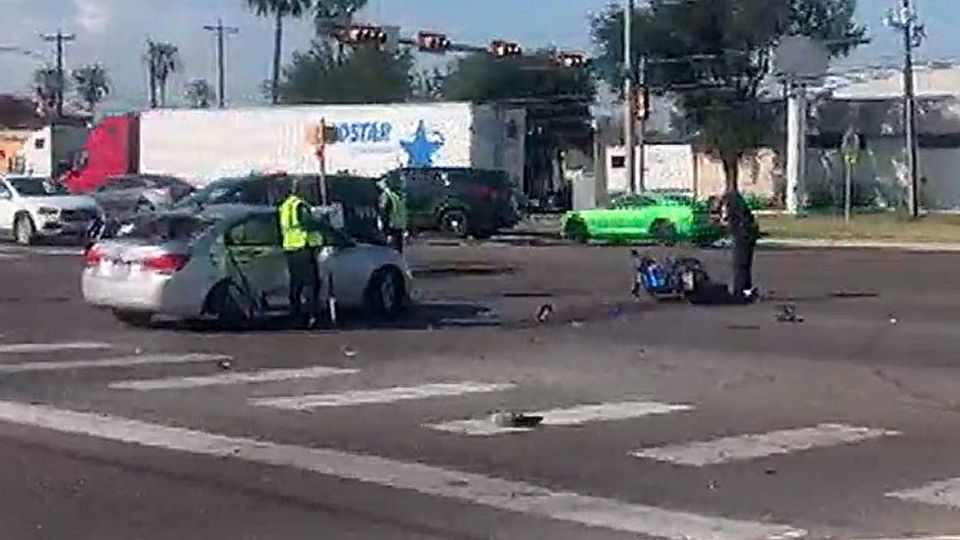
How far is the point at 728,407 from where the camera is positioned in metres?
15.9

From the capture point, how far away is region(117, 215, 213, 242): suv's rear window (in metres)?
23.1

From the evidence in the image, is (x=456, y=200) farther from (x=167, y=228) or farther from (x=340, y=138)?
(x=167, y=228)

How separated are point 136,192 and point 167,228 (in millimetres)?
27811

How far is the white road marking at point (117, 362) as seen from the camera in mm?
18781

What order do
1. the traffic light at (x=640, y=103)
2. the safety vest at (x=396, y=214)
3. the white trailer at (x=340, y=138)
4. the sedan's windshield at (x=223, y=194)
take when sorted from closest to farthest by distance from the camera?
the safety vest at (x=396, y=214)
the sedan's windshield at (x=223, y=194)
the white trailer at (x=340, y=138)
the traffic light at (x=640, y=103)

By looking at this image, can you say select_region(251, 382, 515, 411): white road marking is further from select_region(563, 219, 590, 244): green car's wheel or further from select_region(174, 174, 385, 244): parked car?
select_region(563, 219, 590, 244): green car's wheel

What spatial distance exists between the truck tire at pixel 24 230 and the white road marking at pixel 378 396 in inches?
1142

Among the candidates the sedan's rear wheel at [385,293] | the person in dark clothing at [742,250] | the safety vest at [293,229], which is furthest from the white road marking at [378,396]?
the person in dark clothing at [742,250]

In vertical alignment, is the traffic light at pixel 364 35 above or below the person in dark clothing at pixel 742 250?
above

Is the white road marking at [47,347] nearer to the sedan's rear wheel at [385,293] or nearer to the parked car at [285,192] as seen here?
the sedan's rear wheel at [385,293]

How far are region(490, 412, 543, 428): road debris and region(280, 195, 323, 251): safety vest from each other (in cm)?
877

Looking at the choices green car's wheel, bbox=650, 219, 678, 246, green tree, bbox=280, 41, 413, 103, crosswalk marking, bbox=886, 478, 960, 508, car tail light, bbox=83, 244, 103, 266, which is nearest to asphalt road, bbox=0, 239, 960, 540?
crosswalk marking, bbox=886, 478, 960, 508

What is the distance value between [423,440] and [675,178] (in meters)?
78.0

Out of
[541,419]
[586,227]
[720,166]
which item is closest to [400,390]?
[541,419]
